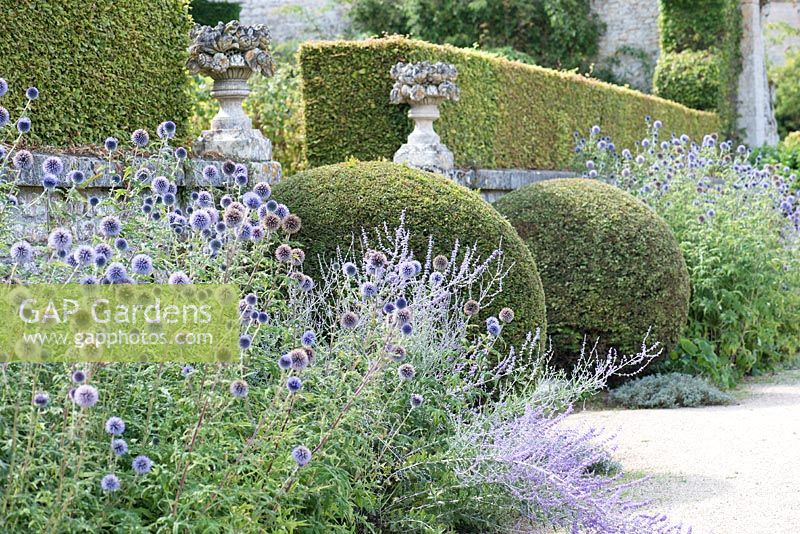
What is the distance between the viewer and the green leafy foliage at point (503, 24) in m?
19.6

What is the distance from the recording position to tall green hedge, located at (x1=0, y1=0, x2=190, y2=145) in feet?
15.8

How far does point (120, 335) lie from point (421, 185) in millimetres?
2611

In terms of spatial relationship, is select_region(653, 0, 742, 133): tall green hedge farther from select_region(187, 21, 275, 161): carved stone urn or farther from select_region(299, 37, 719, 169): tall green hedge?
select_region(187, 21, 275, 161): carved stone urn

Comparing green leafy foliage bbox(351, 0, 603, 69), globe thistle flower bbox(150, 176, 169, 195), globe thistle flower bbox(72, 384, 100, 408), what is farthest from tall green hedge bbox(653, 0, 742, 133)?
globe thistle flower bbox(72, 384, 100, 408)

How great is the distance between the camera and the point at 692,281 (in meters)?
7.36

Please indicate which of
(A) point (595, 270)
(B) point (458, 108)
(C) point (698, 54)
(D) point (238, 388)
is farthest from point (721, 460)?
(C) point (698, 54)

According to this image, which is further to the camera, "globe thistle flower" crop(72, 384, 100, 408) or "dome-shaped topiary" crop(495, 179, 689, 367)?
"dome-shaped topiary" crop(495, 179, 689, 367)

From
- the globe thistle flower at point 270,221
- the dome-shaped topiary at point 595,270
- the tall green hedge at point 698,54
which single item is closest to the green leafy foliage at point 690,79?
the tall green hedge at point 698,54

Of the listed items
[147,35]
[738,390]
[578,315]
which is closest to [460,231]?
[578,315]

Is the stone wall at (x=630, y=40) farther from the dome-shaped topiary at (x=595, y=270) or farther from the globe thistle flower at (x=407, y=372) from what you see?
the globe thistle flower at (x=407, y=372)

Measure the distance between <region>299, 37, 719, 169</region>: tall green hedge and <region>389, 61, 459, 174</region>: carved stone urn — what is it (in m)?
0.28

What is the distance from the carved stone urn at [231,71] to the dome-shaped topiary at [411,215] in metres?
0.84

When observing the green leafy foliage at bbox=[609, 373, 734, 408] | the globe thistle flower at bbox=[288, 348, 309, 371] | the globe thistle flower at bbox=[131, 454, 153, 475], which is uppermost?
the globe thistle flower at bbox=[288, 348, 309, 371]

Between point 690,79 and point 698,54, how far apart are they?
56 centimetres
